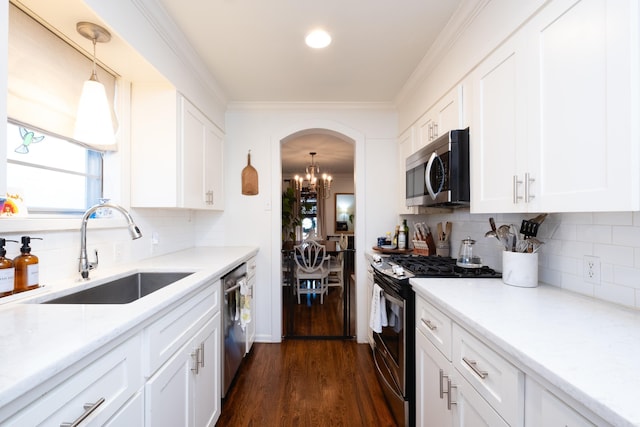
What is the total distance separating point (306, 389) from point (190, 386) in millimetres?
1052

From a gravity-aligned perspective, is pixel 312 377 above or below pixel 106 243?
below

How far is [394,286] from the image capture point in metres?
1.79

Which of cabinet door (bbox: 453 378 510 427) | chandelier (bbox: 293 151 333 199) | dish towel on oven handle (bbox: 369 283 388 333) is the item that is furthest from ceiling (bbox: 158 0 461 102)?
chandelier (bbox: 293 151 333 199)

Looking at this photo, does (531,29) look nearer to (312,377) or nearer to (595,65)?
(595,65)

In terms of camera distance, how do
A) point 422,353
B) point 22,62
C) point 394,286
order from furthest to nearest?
point 394,286 → point 422,353 → point 22,62

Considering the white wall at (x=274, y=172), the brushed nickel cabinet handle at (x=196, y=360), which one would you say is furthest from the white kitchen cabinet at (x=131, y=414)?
the white wall at (x=274, y=172)

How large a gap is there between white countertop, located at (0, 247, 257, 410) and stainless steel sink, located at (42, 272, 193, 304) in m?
0.05

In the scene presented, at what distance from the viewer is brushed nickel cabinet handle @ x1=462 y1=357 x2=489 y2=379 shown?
3.20 ft

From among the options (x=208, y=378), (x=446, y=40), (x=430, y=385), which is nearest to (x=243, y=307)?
(x=208, y=378)

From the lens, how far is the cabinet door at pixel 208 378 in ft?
4.96

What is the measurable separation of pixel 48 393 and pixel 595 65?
170cm

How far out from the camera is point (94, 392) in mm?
796

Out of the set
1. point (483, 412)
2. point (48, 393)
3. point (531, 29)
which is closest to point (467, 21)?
A: point (531, 29)

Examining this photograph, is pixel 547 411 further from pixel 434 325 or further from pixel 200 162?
pixel 200 162
